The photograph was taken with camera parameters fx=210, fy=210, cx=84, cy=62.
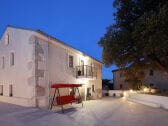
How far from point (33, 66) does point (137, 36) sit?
8434 millimetres

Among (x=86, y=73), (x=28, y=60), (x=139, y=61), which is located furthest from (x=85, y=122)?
(x=86, y=73)

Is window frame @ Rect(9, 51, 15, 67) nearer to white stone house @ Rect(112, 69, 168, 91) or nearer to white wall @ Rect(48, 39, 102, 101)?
white wall @ Rect(48, 39, 102, 101)

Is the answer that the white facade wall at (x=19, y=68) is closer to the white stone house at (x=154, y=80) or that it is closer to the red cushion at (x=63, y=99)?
the red cushion at (x=63, y=99)

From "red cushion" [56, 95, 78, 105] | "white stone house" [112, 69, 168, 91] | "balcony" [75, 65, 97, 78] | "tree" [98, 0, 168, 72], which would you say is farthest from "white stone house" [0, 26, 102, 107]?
"white stone house" [112, 69, 168, 91]

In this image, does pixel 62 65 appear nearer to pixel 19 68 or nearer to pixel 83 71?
pixel 19 68

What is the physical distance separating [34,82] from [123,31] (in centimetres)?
837

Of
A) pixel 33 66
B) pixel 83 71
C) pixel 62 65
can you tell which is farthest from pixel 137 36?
pixel 83 71

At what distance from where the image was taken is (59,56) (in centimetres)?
1962

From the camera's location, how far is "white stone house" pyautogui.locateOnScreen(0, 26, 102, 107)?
16.9m

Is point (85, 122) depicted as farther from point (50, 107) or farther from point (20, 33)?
point (20, 33)

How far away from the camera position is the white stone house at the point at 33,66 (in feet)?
55.5

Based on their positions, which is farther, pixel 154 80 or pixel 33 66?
pixel 154 80

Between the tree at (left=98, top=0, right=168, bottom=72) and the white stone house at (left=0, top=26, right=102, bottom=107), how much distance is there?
4118mm

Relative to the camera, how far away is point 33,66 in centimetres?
1680
